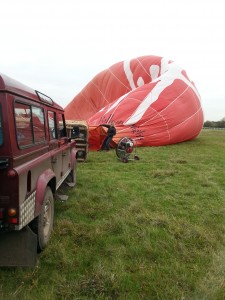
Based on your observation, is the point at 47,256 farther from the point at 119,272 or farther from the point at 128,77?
the point at 128,77

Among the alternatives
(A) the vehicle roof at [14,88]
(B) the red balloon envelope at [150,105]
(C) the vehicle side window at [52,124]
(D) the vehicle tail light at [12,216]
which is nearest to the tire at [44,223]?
(D) the vehicle tail light at [12,216]

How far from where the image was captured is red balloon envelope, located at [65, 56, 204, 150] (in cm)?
1465

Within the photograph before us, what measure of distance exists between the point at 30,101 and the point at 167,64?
15.3 meters

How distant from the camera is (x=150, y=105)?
50.1 feet

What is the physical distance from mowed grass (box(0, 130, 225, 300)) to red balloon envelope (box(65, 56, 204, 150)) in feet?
23.9

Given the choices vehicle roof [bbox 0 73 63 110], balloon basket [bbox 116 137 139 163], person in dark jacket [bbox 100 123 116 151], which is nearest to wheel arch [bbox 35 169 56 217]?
vehicle roof [bbox 0 73 63 110]

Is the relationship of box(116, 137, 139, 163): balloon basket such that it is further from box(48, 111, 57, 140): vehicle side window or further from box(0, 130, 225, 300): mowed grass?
box(48, 111, 57, 140): vehicle side window

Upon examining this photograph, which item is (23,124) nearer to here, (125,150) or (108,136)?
(125,150)

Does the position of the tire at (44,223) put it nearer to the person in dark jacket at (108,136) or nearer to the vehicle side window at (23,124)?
the vehicle side window at (23,124)

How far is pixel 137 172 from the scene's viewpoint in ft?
29.4

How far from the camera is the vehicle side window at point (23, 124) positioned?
3.21 meters

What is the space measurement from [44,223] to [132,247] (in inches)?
43.1

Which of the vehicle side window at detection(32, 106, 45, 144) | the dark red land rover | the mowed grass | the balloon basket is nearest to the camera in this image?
the dark red land rover

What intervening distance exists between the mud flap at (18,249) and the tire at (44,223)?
320mm
